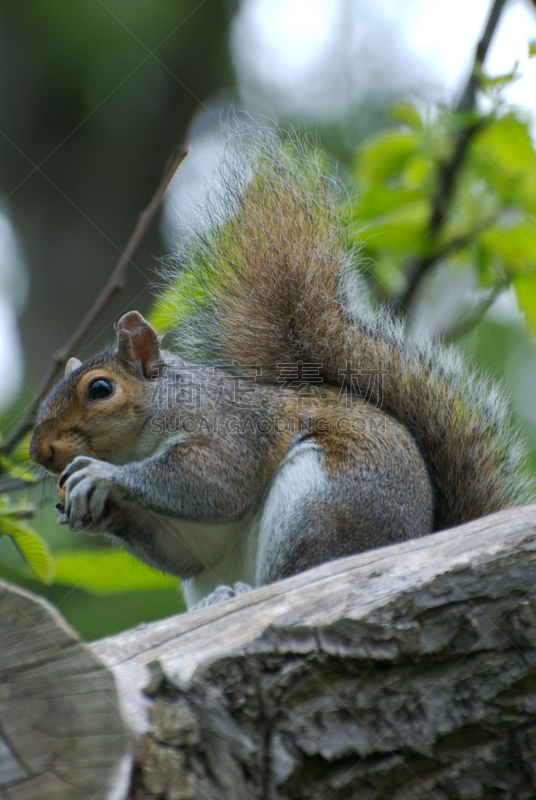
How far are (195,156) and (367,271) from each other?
2.55 ft

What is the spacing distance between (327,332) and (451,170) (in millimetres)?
707

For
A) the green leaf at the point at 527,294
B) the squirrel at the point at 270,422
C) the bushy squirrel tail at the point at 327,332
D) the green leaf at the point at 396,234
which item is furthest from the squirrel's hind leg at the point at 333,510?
the green leaf at the point at 396,234

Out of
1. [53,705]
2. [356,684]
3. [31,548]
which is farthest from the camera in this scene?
[31,548]

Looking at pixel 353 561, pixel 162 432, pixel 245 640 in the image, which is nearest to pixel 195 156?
pixel 162 432

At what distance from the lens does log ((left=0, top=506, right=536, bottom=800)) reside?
1082 mm

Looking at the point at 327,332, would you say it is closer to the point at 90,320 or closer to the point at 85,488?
the point at 90,320

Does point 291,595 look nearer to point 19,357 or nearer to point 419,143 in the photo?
point 419,143

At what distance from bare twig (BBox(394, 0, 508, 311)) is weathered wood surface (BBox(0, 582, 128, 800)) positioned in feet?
5.65

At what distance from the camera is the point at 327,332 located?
2.05m

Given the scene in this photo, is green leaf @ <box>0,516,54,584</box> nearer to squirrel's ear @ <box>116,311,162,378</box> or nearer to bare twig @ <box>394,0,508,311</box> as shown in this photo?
squirrel's ear @ <box>116,311,162,378</box>

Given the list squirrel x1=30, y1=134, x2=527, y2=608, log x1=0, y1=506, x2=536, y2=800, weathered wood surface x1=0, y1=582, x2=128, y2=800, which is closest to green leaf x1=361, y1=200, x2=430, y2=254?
squirrel x1=30, y1=134, x2=527, y2=608

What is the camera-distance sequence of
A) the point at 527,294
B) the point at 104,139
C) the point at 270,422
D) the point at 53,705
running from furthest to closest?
the point at 104,139 < the point at 527,294 < the point at 270,422 < the point at 53,705

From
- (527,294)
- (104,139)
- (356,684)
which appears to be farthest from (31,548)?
(104,139)

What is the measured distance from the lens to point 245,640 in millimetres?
1157
